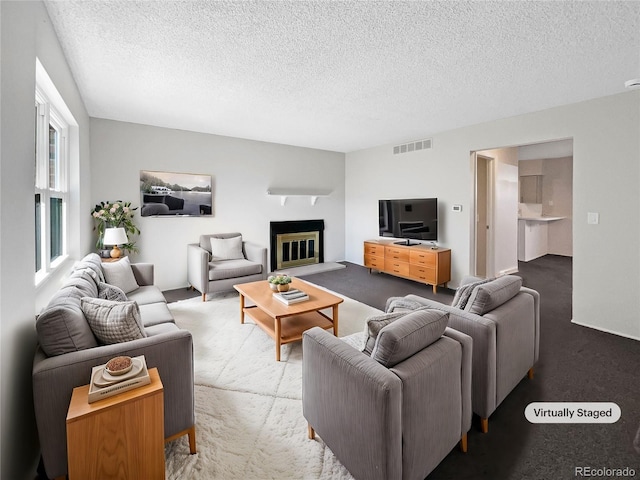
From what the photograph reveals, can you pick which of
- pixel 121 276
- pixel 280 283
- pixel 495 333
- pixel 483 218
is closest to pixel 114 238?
pixel 121 276

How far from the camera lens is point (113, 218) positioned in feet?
13.7

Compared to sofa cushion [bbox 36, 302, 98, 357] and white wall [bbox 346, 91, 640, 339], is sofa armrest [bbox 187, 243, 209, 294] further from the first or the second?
white wall [bbox 346, 91, 640, 339]

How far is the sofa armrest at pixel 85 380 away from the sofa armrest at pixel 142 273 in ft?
7.04

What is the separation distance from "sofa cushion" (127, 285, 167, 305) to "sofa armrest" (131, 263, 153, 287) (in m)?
0.18

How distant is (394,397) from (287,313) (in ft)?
5.46

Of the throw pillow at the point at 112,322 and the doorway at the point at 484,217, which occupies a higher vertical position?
the doorway at the point at 484,217

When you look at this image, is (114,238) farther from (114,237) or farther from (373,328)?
(373,328)

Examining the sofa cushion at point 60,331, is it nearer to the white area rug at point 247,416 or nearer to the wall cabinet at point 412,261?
the white area rug at point 247,416

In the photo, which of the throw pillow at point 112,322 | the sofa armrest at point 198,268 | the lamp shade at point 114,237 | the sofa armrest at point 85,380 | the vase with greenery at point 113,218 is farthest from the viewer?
the sofa armrest at point 198,268

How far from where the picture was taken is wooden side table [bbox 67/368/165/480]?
1.26 meters

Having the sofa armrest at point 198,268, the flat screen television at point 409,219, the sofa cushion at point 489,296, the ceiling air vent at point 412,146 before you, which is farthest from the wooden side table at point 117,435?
the ceiling air vent at point 412,146

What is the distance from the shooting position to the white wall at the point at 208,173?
14.5 feet
